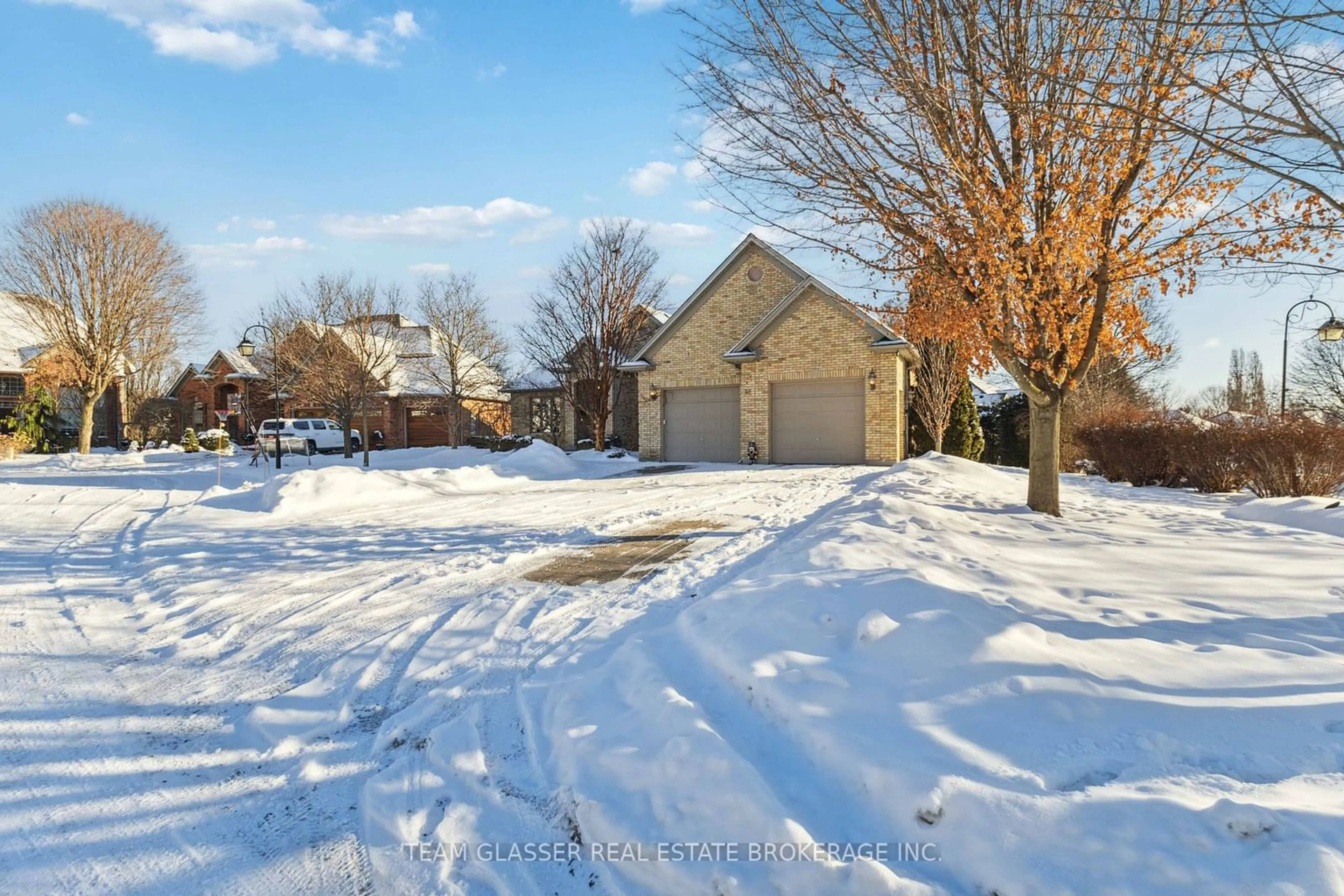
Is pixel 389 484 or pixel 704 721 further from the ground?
pixel 389 484

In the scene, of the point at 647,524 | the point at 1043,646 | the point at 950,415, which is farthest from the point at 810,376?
the point at 1043,646

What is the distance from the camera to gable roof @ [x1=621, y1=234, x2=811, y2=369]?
69.7ft

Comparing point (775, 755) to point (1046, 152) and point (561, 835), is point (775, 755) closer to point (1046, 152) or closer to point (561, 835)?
point (561, 835)

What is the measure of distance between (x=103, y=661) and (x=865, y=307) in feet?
29.9

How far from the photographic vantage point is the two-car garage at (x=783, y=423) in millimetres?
19469

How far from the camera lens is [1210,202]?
7.33 m

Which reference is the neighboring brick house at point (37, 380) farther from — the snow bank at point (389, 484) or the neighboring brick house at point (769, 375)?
the neighboring brick house at point (769, 375)

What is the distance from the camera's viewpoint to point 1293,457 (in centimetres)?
1088

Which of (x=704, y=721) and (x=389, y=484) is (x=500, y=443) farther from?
(x=704, y=721)

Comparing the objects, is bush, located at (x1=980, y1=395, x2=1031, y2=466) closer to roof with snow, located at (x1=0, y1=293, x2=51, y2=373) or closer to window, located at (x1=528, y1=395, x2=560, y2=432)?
window, located at (x1=528, y1=395, x2=560, y2=432)

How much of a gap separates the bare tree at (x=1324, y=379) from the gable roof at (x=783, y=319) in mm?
18004

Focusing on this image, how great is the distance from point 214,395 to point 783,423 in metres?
33.3

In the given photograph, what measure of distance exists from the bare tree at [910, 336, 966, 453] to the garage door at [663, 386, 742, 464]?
5.20 metres

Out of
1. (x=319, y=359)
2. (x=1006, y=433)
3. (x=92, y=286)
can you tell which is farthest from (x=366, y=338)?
(x=1006, y=433)
